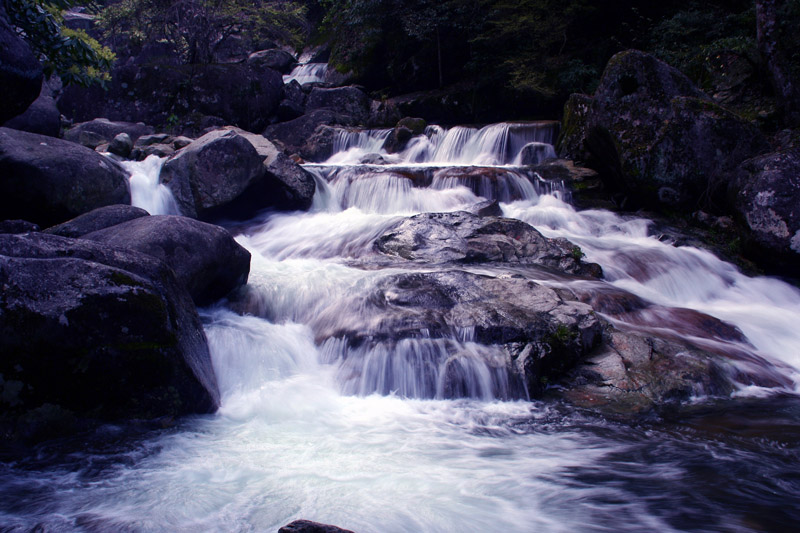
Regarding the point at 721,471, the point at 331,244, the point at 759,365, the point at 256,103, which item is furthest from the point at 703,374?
the point at 256,103

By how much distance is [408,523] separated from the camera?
282 centimetres

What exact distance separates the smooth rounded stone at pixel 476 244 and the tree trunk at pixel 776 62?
7.12 meters

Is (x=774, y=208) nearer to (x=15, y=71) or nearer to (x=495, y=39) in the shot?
(x=15, y=71)

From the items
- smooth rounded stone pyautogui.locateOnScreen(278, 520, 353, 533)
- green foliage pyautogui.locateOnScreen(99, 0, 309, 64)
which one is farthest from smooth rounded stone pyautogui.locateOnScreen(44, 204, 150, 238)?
green foliage pyautogui.locateOnScreen(99, 0, 309, 64)

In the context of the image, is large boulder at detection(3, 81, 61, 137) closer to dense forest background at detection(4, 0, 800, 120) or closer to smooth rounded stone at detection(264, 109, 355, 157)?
dense forest background at detection(4, 0, 800, 120)

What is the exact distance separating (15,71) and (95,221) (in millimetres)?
2197

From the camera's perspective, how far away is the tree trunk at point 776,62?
1107cm

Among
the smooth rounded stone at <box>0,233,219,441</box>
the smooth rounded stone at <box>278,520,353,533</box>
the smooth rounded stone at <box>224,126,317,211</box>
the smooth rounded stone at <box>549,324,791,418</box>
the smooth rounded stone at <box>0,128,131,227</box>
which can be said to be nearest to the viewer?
the smooth rounded stone at <box>278,520,353,533</box>

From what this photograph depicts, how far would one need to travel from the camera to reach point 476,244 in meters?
8.23

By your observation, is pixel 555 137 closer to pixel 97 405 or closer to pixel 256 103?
pixel 256 103

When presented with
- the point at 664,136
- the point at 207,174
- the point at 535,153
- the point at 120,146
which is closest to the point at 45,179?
the point at 207,174

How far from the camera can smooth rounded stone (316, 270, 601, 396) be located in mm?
5059

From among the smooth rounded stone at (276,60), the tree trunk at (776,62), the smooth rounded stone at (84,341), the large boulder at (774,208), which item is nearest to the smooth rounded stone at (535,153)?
the tree trunk at (776,62)

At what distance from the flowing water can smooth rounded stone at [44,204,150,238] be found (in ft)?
5.33
